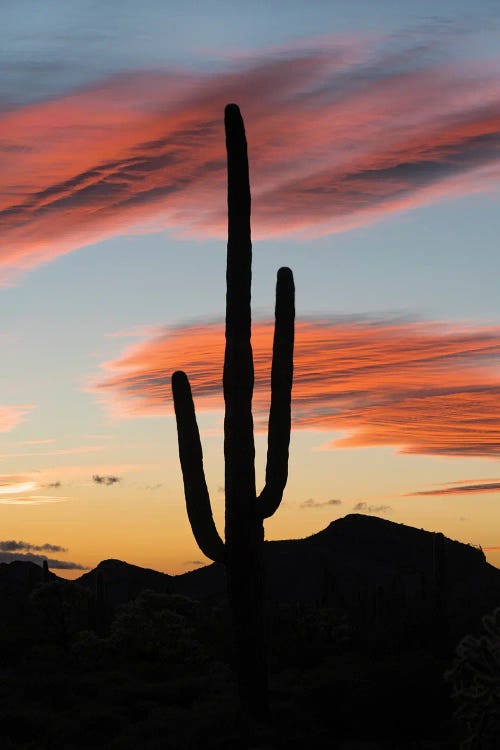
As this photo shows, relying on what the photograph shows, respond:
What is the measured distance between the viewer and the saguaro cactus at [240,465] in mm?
14789

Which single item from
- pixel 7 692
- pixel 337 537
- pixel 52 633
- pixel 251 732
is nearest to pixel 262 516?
pixel 251 732

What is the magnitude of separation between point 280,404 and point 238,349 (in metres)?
1.18

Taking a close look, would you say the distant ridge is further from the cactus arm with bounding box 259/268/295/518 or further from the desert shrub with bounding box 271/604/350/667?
the cactus arm with bounding box 259/268/295/518

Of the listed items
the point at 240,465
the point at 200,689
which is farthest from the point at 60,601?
the point at 240,465

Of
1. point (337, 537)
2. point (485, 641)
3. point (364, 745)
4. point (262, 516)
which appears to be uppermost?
point (337, 537)

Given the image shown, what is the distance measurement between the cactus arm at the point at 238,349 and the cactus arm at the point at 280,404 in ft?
1.33

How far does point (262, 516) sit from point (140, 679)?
230 inches

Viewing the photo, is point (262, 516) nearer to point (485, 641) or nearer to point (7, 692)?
point (485, 641)

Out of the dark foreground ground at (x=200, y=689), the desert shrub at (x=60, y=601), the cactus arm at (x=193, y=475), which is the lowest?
the dark foreground ground at (x=200, y=689)

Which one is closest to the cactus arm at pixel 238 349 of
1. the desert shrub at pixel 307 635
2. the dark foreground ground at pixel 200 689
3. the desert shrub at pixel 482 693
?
the dark foreground ground at pixel 200 689

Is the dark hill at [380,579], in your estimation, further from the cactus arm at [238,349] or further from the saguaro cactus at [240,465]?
the cactus arm at [238,349]

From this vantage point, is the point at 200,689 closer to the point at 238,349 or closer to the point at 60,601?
the point at 238,349

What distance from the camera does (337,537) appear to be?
3287 inches

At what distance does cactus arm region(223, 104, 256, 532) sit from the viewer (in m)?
Answer: 14.8
